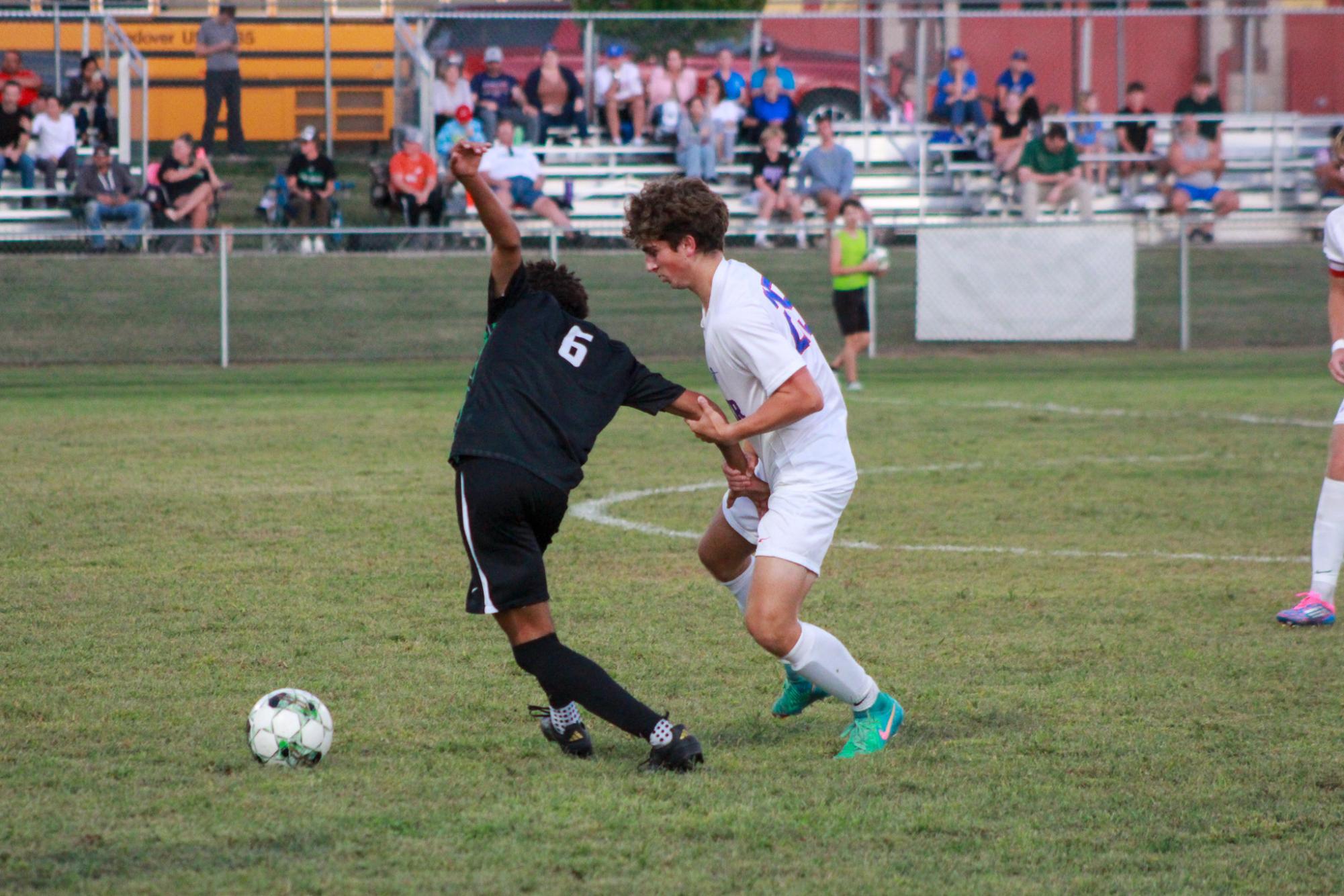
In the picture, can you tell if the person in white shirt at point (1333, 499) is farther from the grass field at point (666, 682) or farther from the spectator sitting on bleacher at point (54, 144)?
the spectator sitting on bleacher at point (54, 144)

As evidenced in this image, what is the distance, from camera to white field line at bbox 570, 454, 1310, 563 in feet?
25.8

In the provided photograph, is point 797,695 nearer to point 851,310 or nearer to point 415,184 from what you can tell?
point 851,310

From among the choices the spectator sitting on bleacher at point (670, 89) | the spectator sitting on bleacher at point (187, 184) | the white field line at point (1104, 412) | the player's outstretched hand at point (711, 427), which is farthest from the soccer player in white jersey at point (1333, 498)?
the spectator sitting on bleacher at point (670, 89)

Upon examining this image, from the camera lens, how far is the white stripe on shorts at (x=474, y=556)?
436 centimetres

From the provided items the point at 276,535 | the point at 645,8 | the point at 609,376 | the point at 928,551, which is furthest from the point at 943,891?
the point at 645,8

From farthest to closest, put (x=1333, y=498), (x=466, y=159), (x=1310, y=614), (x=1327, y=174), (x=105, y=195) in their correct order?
(x=1327, y=174), (x=105, y=195), (x=1333, y=498), (x=1310, y=614), (x=466, y=159)

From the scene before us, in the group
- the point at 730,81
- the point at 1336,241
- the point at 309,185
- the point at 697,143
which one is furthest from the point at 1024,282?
the point at 1336,241

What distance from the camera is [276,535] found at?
8.20 metres

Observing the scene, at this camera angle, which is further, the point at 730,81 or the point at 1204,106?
the point at 1204,106

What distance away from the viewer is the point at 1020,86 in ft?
77.2

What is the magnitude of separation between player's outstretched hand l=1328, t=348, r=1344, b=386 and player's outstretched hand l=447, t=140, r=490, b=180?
383cm

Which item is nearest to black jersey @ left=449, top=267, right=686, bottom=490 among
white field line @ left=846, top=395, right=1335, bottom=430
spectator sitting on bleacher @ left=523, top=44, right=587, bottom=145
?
white field line @ left=846, top=395, right=1335, bottom=430

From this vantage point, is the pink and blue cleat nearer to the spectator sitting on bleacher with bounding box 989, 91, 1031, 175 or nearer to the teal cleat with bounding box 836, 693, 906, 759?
the teal cleat with bounding box 836, 693, 906, 759

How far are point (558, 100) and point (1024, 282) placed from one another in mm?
7406
